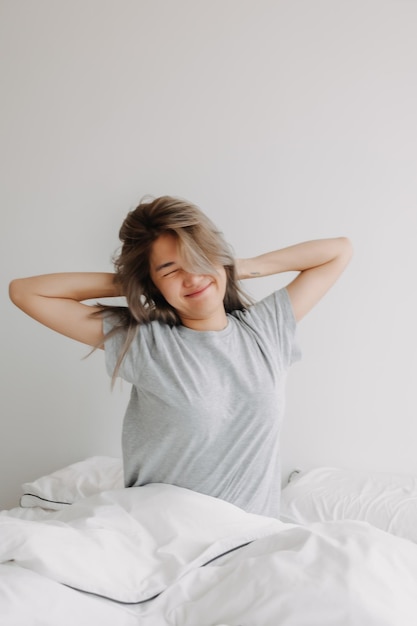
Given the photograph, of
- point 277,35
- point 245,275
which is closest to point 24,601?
point 245,275

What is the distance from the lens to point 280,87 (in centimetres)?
209

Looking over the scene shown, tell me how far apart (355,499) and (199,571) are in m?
0.81

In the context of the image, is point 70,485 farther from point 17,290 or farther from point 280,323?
point 280,323

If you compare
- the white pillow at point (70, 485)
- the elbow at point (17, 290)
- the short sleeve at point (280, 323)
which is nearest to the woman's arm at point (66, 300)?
the elbow at point (17, 290)

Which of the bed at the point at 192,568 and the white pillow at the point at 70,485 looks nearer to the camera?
the bed at the point at 192,568

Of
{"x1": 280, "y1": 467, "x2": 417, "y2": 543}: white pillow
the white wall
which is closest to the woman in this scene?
{"x1": 280, "y1": 467, "x2": 417, "y2": 543}: white pillow

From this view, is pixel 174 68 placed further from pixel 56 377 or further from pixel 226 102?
pixel 56 377

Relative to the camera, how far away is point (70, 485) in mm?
1950

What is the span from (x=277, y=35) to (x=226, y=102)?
0.81 feet

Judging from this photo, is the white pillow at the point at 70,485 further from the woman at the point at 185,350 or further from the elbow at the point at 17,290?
the elbow at the point at 17,290

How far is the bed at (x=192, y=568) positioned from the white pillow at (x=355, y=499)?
533 mm

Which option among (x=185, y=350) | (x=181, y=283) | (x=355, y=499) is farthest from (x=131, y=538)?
(x=355, y=499)

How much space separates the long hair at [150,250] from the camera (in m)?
1.54

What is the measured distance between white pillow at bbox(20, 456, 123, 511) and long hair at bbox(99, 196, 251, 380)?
20.0 inches
